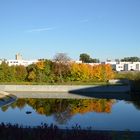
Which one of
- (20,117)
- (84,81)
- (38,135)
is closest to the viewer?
(38,135)

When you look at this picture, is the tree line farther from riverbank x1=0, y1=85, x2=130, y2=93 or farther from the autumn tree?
riverbank x1=0, y1=85, x2=130, y2=93

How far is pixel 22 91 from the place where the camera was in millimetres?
56344

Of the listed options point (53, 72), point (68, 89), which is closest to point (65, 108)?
point (68, 89)

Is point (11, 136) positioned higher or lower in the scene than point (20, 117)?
higher

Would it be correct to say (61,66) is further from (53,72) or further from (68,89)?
(68,89)

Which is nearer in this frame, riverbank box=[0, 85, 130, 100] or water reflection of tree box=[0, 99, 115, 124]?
water reflection of tree box=[0, 99, 115, 124]

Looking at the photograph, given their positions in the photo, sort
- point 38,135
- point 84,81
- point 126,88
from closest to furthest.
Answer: point 38,135
point 126,88
point 84,81

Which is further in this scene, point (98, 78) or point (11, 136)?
point (98, 78)

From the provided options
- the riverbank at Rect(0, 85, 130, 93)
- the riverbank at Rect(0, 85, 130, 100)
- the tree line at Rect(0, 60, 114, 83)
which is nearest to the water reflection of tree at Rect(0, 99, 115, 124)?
the riverbank at Rect(0, 85, 130, 100)

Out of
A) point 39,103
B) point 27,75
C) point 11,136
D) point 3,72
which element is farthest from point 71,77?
point 11,136

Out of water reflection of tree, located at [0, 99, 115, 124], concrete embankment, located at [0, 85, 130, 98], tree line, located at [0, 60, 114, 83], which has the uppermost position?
tree line, located at [0, 60, 114, 83]

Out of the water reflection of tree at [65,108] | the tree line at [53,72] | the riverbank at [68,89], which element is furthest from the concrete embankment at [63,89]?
the water reflection of tree at [65,108]

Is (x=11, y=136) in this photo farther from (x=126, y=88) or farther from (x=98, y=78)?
(x=98, y=78)

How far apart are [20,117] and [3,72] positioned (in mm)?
40050
